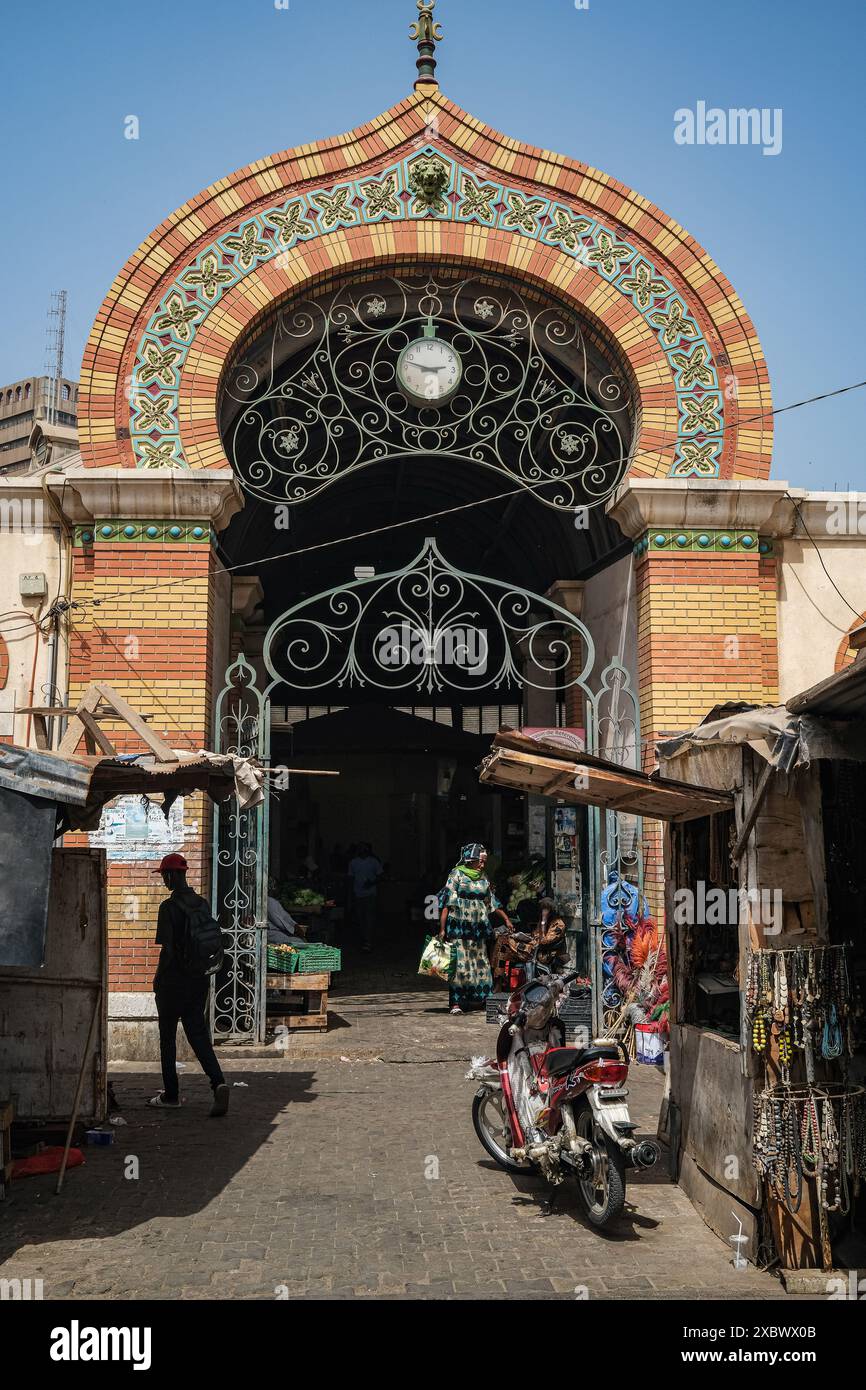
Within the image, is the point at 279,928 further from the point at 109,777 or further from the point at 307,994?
the point at 109,777

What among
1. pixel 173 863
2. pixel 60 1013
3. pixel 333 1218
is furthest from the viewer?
pixel 173 863

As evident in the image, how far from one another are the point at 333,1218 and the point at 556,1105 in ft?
4.40

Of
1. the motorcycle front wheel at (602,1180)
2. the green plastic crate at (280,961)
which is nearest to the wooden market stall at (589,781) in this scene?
the motorcycle front wheel at (602,1180)

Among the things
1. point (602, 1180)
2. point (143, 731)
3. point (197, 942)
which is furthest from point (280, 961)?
point (602, 1180)

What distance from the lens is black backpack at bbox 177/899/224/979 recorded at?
8797 millimetres

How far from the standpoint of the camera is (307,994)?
11.7 meters

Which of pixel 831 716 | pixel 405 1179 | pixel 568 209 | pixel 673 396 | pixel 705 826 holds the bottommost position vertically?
pixel 405 1179

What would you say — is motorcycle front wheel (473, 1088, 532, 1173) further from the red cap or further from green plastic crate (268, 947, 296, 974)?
green plastic crate (268, 947, 296, 974)

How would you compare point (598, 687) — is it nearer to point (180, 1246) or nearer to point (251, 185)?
point (251, 185)

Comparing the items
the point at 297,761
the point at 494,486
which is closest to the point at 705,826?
the point at 494,486

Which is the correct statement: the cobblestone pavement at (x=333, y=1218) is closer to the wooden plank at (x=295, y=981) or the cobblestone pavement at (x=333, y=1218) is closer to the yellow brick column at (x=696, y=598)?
the wooden plank at (x=295, y=981)

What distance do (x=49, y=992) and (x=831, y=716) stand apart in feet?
16.6

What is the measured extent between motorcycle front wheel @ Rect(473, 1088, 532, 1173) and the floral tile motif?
604 cm

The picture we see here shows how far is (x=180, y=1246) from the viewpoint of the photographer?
598 centimetres
